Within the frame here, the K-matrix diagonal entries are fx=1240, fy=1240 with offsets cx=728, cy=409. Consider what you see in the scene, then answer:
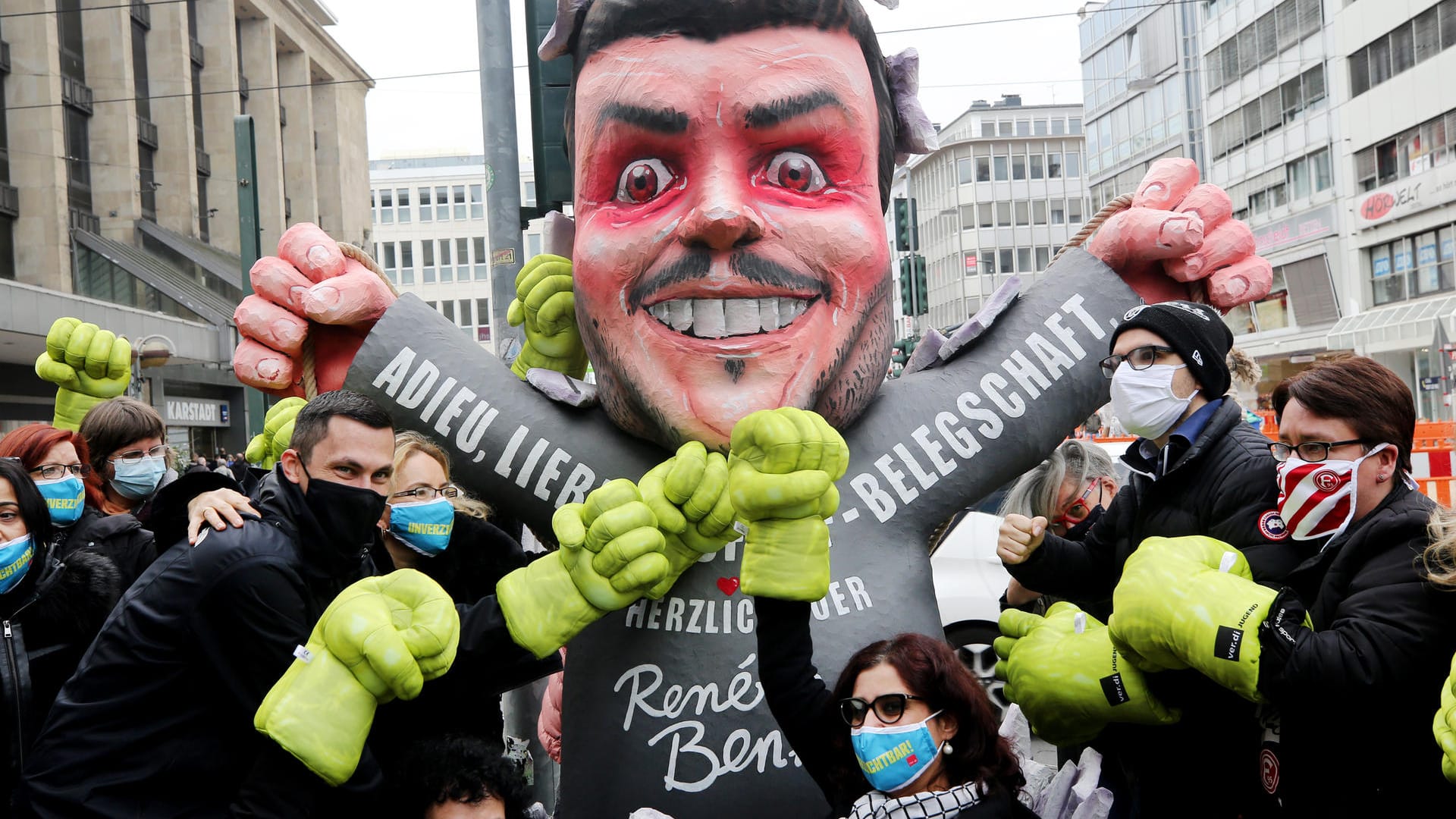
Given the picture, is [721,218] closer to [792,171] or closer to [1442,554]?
[792,171]

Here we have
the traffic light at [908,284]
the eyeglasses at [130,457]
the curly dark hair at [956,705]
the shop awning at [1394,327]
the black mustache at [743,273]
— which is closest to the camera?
the curly dark hair at [956,705]

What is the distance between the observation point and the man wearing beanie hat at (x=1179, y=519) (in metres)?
2.71

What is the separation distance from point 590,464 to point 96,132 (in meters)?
24.6

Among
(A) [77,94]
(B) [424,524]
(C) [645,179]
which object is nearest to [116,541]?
(B) [424,524]

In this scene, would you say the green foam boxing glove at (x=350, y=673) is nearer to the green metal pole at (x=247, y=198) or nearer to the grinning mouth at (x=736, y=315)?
the grinning mouth at (x=736, y=315)

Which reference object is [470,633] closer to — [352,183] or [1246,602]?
[1246,602]

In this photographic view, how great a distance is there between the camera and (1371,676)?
2.17 m

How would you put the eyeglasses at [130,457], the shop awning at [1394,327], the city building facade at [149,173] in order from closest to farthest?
the eyeglasses at [130,457]
the city building facade at [149,173]
the shop awning at [1394,327]

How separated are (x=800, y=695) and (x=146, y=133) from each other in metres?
27.2

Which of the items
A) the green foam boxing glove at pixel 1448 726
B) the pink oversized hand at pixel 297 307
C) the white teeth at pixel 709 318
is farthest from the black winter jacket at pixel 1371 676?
the pink oversized hand at pixel 297 307

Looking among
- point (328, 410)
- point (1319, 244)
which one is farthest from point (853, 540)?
point (1319, 244)

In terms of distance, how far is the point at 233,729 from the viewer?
248 centimetres

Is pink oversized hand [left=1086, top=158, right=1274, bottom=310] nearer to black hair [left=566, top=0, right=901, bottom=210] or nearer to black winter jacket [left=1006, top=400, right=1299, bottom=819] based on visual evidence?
black winter jacket [left=1006, top=400, right=1299, bottom=819]

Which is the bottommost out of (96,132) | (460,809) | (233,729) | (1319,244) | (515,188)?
(460,809)
